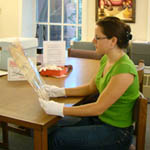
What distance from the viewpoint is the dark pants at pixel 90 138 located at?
1523mm

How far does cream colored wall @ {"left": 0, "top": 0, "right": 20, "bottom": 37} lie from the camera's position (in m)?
4.61

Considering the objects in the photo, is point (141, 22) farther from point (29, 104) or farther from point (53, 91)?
point (29, 104)

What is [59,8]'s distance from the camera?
4520 millimetres

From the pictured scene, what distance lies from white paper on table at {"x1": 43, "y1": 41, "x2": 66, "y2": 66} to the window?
6.63ft

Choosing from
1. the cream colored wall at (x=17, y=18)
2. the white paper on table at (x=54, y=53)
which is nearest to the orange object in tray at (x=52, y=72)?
the white paper on table at (x=54, y=53)

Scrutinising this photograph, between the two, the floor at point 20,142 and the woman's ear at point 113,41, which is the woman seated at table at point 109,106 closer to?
the woman's ear at point 113,41

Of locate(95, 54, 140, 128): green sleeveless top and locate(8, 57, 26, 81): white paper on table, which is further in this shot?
locate(8, 57, 26, 81): white paper on table

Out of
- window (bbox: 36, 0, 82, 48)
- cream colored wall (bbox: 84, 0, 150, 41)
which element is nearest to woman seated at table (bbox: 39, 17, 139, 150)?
cream colored wall (bbox: 84, 0, 150, 41)

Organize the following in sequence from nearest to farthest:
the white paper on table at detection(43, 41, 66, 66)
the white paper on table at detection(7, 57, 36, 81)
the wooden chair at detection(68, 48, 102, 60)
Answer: the white paper on table at detection(7, 57, 36, 81)
the white paper on table at detection(43, 41, 66, 66)
the wooden chair at detection(68, 48, 102, 60)

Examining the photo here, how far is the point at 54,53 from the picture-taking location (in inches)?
92.5

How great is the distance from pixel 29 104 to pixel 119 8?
2687 millimetres

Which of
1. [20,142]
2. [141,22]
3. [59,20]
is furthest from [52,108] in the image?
[59,20]

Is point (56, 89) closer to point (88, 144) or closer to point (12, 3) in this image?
point (88, 144)

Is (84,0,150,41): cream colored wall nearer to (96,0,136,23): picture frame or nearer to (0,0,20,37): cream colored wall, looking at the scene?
(96,0,136,23): picture frame
